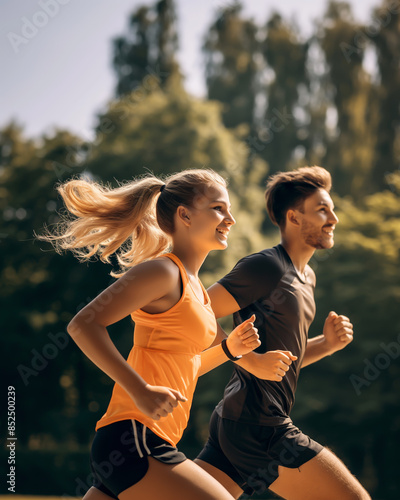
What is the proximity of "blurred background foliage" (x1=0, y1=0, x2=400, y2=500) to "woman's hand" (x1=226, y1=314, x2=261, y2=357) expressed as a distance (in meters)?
13.4

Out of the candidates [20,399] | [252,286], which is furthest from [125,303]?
[20,399]

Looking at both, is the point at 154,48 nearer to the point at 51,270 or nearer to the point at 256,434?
the point at 51,270

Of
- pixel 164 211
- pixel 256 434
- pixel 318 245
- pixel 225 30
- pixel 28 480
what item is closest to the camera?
pixel 164 211

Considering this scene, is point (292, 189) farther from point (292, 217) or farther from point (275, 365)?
point (275, 365)

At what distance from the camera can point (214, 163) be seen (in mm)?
20969

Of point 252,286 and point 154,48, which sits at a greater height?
point 154,48

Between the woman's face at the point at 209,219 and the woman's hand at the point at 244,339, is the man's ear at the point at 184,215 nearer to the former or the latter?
the woman's face at the point at 209,219

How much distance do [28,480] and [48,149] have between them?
10.1m

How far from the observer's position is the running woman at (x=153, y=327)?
2.45 meters

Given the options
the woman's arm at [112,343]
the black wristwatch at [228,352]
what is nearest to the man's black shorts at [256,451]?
the black wristwatch at [228,352]

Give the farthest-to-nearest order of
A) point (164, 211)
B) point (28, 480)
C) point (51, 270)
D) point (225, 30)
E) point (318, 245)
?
point (225, 30) < point (51, 270) < point (28, 480) < point (318, 245) < point (164, 211)

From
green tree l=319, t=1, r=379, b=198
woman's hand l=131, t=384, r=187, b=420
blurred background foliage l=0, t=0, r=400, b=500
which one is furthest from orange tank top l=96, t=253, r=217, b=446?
green tree l=319, t=1, r=379, b=198

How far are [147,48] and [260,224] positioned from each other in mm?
9396

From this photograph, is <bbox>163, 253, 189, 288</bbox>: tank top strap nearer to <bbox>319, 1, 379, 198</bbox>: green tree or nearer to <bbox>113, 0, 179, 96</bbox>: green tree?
<bbox>319, 1, 379, 198</bbox>: green tree
